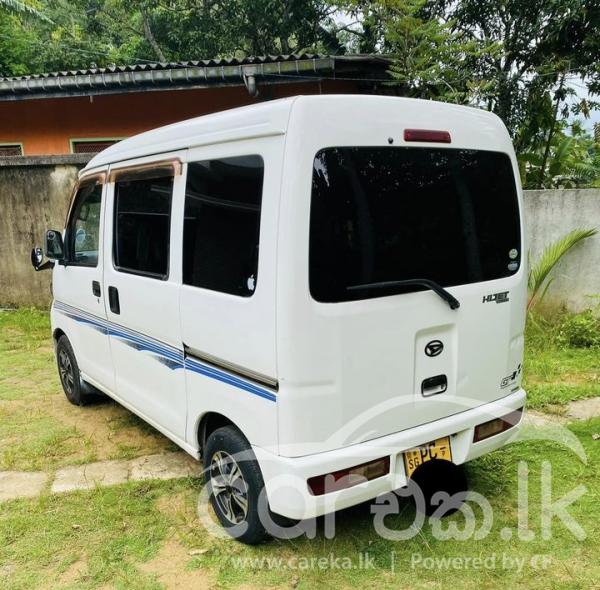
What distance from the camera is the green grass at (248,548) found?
243 centimetres

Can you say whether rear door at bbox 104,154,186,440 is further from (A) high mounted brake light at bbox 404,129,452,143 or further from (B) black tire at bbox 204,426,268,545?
(A) high mounted brake light at bbox 404,129,452,143

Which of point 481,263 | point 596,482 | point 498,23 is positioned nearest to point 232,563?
point 481,263

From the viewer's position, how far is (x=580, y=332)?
5348mm

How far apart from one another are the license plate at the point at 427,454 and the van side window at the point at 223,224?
1085mm

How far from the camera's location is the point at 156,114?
29.1 ft

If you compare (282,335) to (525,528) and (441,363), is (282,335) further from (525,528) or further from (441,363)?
(525,528)

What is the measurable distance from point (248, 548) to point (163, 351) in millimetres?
1157

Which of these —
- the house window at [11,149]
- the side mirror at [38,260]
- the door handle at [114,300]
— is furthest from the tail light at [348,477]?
the house window at [11,149]

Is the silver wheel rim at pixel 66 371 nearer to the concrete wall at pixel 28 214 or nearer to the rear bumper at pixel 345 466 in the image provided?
the rear bumper at pixel 345 466

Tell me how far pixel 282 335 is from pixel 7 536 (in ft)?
6.72

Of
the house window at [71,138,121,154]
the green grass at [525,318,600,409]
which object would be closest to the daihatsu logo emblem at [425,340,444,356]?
the green grass at [525,318,600,409]

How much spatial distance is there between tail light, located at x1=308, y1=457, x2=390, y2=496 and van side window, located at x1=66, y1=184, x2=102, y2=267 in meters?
2.40

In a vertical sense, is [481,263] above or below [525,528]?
above

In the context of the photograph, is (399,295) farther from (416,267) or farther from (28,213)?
(28,213)
